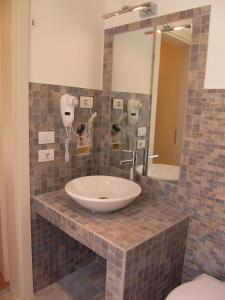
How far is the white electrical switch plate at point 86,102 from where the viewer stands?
73.1 inches

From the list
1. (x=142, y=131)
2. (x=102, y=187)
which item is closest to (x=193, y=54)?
(x=142, y=131)

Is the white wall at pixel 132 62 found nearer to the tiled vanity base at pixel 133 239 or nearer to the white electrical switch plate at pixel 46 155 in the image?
the white electrical switch plate at pixel 46 155

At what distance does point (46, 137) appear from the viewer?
1.68 m

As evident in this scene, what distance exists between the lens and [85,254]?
85.1 inches

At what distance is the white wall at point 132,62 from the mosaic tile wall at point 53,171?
233 millimetres

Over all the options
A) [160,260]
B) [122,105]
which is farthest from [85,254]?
[122,105]

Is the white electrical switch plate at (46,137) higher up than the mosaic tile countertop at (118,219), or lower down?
higher up

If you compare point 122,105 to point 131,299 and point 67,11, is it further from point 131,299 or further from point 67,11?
point 131,299

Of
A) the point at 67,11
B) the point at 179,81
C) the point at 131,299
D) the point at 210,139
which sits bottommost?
the point at 131,299

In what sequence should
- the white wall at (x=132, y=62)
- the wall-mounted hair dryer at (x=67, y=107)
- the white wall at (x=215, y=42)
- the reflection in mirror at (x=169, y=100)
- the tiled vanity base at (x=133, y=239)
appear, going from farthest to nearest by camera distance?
the white wall at (x=132, y=62) < the wall-mounted hair dryer at (x=67, y=107) < the reflection in mirror at (x=169, y=100) < the white wall at (x=215, y=42) < the tiled vanity base at (x=133, y=239)

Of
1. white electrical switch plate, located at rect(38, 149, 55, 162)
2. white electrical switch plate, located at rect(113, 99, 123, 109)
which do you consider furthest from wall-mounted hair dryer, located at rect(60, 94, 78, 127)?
white electrical switch plate, located at rect(113, 99, 123, 109)

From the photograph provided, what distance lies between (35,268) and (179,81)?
1684 mm

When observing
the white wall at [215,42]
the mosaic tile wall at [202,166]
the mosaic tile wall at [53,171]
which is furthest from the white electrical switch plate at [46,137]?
the white wall at [215,42]

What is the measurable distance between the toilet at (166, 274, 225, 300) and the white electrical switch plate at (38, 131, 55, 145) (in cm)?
120
